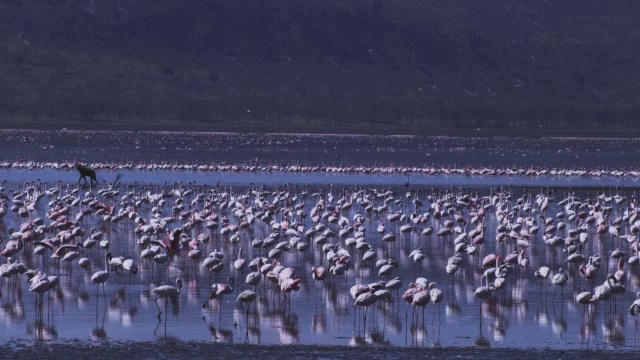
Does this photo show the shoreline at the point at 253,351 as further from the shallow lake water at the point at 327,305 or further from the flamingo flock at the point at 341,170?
the flamingo flock at the point at 341,170

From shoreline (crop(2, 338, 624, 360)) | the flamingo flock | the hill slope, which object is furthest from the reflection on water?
the hill slope

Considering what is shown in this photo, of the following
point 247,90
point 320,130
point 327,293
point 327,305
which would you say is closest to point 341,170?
point 327,293

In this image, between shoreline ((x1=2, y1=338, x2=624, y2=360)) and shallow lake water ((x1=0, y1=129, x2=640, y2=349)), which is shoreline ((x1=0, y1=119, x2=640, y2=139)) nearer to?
shallow lake water ((x1=0, y1=129, x2=640, y2=349))

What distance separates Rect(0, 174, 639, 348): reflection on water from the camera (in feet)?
65.3

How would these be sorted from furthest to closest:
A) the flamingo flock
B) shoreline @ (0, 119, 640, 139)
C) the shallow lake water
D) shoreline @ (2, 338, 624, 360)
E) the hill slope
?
the hill slope → shoreline @ (0, 119, 640, 139) → the flamingo flock → the shallow lake water → shoreline @ (2, 338, 624, 360)

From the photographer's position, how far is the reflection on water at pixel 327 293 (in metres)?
19.9

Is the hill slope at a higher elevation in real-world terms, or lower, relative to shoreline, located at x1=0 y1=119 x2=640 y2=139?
higher

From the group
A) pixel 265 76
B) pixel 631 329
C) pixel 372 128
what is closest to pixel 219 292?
pixel 631 329

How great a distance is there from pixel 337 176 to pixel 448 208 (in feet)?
68.8

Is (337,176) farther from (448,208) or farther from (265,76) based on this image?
(265,76)

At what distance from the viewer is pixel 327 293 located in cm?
2358

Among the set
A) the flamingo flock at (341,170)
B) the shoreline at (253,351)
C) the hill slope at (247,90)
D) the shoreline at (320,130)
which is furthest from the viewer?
the hill slope at (247,90)

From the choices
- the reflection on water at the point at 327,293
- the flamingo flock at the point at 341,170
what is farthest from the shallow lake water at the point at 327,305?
the flamingo flock at the point at 341,170

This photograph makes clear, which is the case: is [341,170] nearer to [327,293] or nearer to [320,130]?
[327,293]
